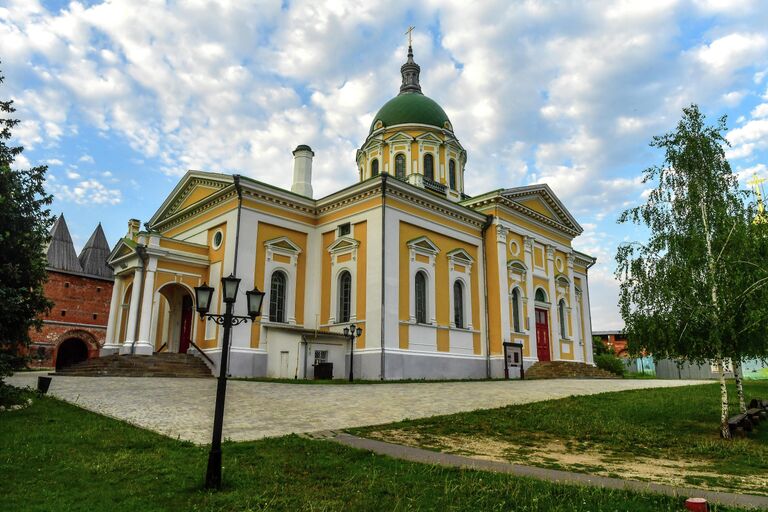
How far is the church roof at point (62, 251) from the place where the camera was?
40.7 m

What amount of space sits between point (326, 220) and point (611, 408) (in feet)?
50.2

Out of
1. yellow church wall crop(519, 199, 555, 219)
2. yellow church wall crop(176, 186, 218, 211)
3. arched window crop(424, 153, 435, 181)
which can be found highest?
arched window crop(424, 153, 435, 181)

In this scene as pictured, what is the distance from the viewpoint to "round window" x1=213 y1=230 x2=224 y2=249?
2444cm

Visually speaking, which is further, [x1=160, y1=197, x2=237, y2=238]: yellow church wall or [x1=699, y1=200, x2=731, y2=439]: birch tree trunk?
[x1=160, y1=197, x2=237, y2=238]: yellow church wall

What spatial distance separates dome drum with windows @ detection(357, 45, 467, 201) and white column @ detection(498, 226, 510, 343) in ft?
13.9

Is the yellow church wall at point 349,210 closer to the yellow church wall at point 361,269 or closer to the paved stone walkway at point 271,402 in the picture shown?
the yellow church wall at point 361,269

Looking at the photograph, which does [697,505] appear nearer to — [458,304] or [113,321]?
[458,304]

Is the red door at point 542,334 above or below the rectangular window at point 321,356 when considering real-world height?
above

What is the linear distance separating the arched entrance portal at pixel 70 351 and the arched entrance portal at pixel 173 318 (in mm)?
17415

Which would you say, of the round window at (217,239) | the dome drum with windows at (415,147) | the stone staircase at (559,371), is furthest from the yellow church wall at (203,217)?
the stone staircase at (559,371)

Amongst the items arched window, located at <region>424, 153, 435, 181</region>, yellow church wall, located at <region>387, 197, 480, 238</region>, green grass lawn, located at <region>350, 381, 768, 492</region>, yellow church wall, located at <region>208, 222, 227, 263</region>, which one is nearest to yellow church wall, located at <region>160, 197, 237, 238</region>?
yellow church wall, located at <region>208, 222, 227, 263</region>

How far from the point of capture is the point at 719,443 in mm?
10422

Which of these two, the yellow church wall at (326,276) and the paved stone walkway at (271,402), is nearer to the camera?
the paved stone walkway at (271,402)

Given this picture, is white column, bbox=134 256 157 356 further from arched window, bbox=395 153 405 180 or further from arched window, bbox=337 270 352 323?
arched window, bbox=395 153 405 180
